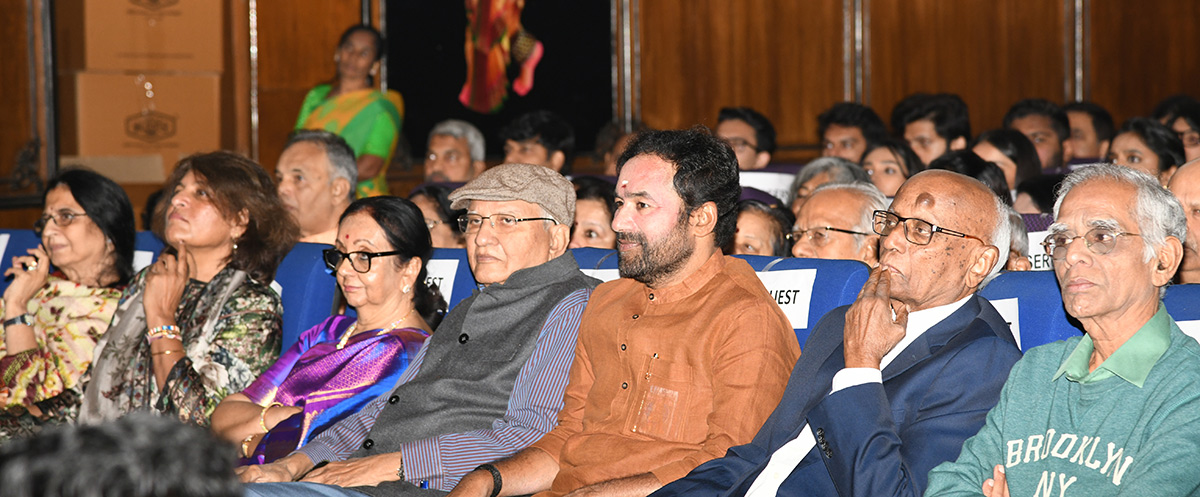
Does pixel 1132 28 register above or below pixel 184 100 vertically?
above

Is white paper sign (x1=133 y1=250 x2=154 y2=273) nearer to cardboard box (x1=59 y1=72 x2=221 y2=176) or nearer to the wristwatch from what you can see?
the wristwatch

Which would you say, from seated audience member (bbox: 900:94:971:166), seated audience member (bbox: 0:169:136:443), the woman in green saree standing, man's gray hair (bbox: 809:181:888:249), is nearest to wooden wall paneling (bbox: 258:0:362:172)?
the woman in green saree standing

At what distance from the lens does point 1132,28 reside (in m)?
11.1

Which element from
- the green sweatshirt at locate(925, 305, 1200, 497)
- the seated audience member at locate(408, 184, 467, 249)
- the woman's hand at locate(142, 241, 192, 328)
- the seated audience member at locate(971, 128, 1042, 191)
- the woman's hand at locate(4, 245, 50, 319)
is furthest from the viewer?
the seated audience member at locate(971, 128, 1042, 191)

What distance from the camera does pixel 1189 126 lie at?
5.94m

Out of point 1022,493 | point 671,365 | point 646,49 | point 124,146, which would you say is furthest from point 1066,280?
point 646,49

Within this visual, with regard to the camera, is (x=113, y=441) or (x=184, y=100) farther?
(x=184, y=100)

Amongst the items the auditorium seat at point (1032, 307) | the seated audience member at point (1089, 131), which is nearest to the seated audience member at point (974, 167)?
the auditorium seat at point (1032, 307)

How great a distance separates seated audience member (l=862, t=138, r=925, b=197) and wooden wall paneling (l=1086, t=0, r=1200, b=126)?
22.5 ft

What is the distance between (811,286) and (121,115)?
15.3 ft

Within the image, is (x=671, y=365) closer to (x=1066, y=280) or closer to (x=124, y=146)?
(x=1066, y=280)

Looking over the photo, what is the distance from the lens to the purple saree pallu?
2.66 metres

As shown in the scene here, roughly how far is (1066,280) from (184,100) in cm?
531

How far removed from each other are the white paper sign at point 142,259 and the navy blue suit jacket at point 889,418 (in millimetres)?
2369
